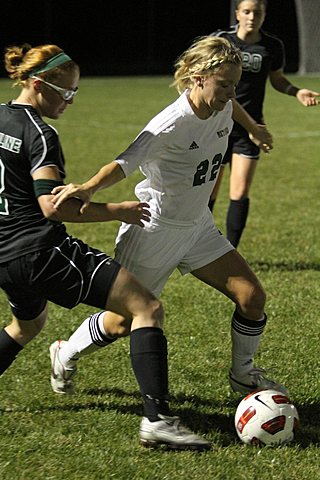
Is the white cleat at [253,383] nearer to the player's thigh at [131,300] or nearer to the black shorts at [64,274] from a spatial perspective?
the player's thigh at [131,300]

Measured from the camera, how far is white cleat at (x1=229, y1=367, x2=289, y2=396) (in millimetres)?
4695

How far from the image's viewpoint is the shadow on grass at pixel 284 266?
7635mm

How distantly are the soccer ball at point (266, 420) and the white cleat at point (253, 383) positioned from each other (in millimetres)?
337

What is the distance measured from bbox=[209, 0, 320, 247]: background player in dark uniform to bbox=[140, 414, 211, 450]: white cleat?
3877 millimetres

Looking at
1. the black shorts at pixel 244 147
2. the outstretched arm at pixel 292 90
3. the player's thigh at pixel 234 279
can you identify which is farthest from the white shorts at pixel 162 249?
the black shorts at pixel 244 147

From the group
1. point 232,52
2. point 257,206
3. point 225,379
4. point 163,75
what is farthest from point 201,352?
point 163,75

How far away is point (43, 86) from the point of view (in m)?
4.08

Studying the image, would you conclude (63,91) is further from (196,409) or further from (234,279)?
(196,409)

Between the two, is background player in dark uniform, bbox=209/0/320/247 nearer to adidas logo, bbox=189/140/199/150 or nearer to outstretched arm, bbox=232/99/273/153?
outstretched arm, bbox=232/99/273/153

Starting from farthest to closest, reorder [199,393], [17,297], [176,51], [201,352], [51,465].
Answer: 1. [176,51]
2. [201,352]
3. [199,393]
4. [17,297]
5. [51,465]

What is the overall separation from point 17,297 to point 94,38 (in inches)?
1289

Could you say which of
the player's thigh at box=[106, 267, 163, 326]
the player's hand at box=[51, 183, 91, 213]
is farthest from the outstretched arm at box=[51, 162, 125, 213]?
the player's thigh at box=[106, 267, 163, 326]

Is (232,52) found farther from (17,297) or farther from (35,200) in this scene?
(17,297)

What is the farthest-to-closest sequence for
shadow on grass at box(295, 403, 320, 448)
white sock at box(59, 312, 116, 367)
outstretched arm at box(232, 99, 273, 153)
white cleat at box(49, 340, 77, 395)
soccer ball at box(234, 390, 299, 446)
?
outstretched arm at box(232, 99, 273, 153)
white cleat at box(49, 340, 77, 395)
white sock at box(59, 312, 116, 367)
shadow on grass at box(295, 403, 320, 448)
soccer ball at box(234, 390, 299, 446)
